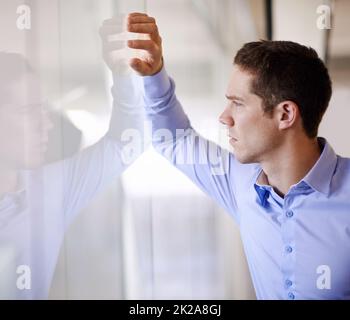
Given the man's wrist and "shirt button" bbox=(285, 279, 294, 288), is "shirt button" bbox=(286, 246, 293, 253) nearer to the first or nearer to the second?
"shirt button" bbox=(285, 279, 294, 288)

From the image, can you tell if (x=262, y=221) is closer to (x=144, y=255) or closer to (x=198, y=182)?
(x=198, y=182)

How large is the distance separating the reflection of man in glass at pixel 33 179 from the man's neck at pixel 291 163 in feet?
1.24

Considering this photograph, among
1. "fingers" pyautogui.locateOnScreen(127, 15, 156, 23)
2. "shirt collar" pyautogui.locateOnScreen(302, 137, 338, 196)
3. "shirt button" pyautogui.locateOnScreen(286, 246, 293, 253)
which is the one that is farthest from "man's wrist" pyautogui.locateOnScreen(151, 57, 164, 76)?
"shirt button" pyautogui.locateOnScreen(286, 246, 293, 253)

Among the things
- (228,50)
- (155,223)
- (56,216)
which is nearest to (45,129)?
(56,216)

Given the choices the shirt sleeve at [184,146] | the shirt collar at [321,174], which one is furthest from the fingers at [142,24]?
the shirt collar at [321,174]

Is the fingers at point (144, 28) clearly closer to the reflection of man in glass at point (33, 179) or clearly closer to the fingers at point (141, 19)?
the fingers at point (141, 19)

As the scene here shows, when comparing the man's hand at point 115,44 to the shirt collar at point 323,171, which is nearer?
the shirt collar at point 323,171

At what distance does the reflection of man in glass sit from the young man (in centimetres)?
18

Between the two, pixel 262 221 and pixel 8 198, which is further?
pixel 8 198

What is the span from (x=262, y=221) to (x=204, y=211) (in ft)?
0.49


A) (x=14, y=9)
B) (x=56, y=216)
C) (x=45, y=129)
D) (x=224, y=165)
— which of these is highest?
(x=14, y=9)

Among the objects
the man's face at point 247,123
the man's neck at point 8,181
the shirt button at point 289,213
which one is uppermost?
the man's face at point 247,123

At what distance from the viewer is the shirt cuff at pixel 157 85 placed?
1.51 m

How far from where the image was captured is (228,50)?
1.49 metres
